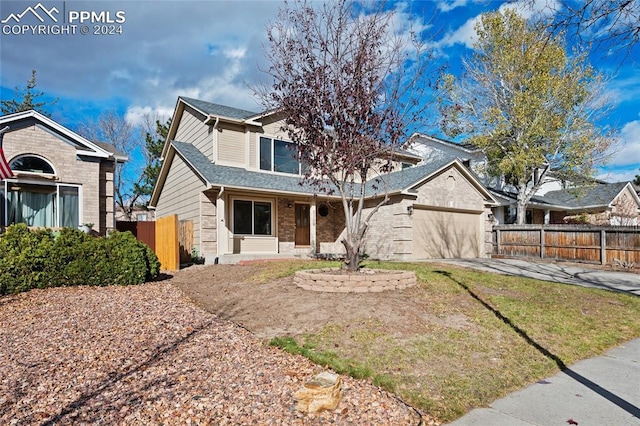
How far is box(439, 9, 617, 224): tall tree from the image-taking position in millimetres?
18828

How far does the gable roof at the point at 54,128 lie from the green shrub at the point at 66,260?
4681mm

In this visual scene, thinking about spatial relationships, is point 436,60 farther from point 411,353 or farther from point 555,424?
point 555,424

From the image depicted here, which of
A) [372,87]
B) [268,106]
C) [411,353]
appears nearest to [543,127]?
[372,87]

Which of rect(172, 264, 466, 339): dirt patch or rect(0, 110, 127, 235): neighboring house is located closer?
rect(172, 264, 466, 339): dirt patch

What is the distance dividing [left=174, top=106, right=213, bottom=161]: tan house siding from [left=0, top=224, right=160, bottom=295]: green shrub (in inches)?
265

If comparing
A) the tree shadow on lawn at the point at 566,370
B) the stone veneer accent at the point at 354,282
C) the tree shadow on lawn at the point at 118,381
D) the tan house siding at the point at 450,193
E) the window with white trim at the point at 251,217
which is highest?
the tan house siding at the point at 450,193

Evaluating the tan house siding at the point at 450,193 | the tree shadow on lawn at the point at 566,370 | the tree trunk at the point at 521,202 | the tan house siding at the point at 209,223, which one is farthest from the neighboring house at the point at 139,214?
the tree shadow on lawn at the point at 566,370

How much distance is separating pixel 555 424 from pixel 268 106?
7719mm

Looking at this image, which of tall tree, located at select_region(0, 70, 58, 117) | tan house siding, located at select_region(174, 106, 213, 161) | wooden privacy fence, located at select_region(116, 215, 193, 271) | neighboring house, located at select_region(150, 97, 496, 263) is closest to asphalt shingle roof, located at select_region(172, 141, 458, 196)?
neighboring house, located at select_region(150, 97, 496, 263)

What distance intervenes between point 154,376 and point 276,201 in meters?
11.5

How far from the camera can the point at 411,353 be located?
4.50 meters

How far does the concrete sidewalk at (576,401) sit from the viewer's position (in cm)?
320

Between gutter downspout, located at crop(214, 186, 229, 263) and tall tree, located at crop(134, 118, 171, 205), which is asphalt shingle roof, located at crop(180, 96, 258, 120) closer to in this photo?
gutter downspout, located at crop(214, 186, 229, 263)

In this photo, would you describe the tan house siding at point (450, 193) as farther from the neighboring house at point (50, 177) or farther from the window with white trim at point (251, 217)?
the neighboring house at point (50, 177)
